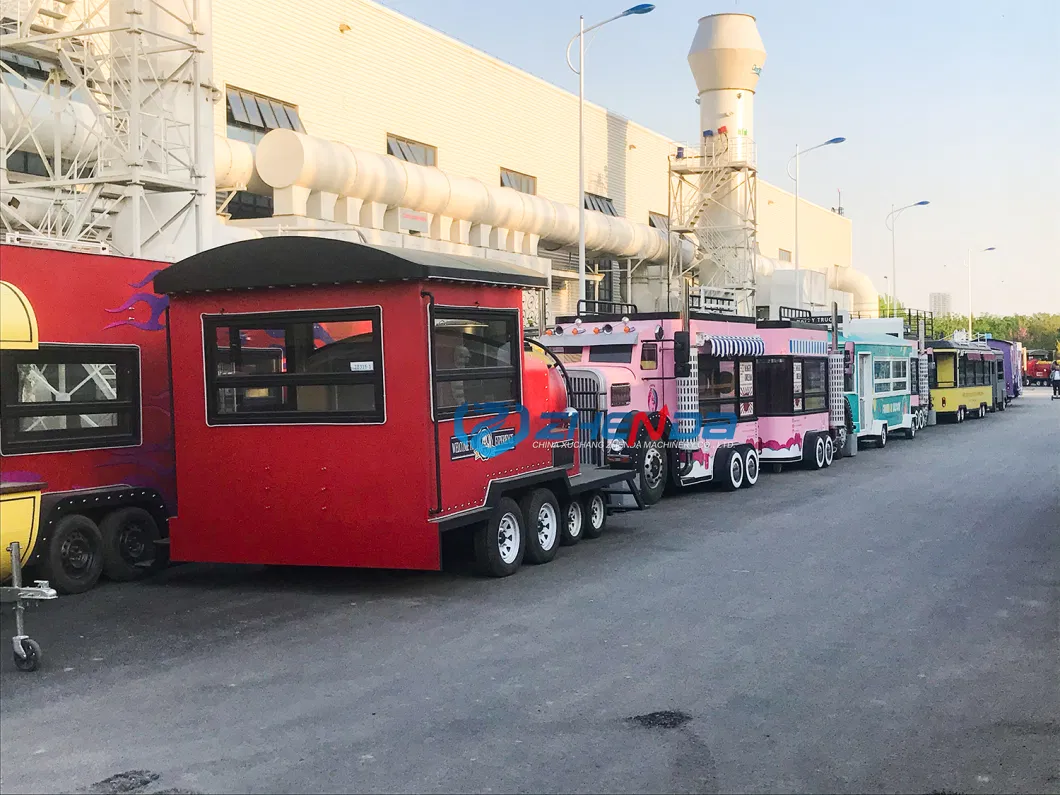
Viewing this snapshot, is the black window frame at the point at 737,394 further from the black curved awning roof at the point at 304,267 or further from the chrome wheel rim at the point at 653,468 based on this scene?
the black curved awning roof at the point at 304,267

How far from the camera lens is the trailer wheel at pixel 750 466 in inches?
750

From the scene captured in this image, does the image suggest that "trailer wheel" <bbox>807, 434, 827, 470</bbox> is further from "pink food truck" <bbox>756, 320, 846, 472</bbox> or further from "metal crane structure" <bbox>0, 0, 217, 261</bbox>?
"metal crane structure" <bbox>0, 0, 217, 261</bbox>

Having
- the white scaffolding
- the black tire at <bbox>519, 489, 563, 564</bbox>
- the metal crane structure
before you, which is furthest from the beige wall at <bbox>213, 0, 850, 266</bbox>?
the black tire at <bbox>519, 489, 563, 564</bbox>

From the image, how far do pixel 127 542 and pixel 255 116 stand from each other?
69.4 feet

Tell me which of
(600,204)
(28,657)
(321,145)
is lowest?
(28,657)

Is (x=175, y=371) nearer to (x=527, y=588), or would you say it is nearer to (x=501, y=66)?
(x=527, y=588)

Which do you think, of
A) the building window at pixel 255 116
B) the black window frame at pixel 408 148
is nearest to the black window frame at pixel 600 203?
A: the black window frame at pixel 408 148

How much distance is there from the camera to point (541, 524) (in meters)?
11.8

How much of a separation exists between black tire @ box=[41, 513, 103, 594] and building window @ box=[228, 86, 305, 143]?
19.8 metres

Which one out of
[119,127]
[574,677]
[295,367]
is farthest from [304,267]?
[119,127]

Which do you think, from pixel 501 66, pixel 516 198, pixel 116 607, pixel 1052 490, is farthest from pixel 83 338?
pixel 501 66

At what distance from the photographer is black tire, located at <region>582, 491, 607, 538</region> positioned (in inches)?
521

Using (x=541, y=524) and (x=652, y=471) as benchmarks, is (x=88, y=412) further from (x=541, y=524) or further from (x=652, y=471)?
(x=652, y=471)

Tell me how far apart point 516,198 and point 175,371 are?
2524 centimetres
